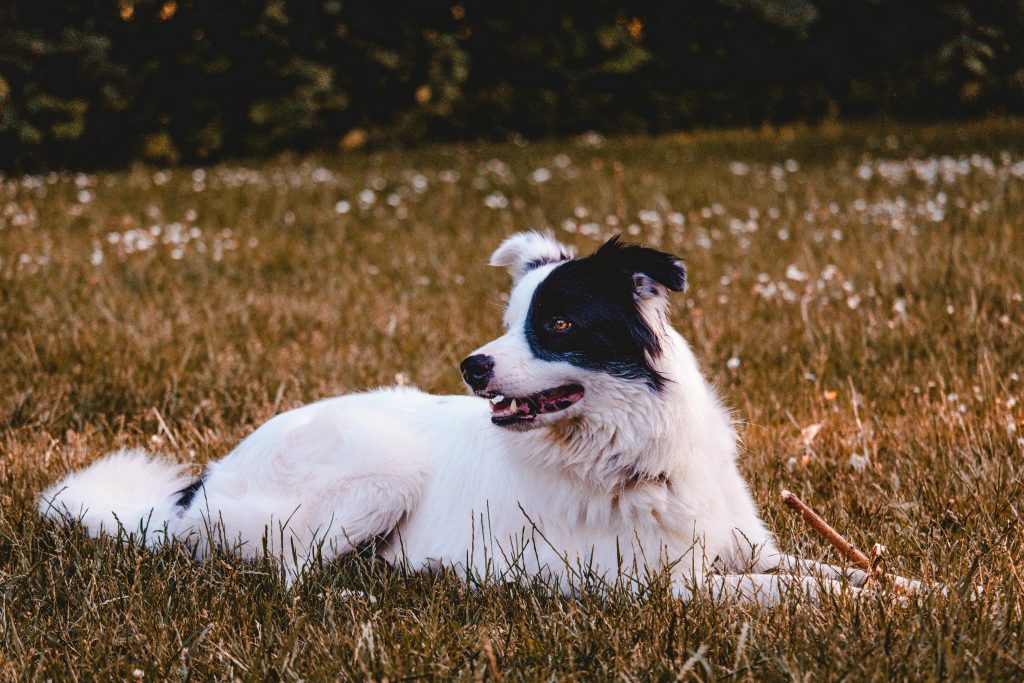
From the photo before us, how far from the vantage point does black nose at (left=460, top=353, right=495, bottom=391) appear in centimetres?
261

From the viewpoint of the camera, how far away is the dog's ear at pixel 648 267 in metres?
2.64

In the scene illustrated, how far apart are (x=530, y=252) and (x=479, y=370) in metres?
0.62

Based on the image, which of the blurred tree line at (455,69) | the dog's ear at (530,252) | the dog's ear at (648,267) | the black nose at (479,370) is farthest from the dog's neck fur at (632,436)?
the blurred tree line at (455,69)

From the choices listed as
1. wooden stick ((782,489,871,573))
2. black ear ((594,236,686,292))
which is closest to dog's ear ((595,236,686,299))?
black ear ((594,236,686,292))

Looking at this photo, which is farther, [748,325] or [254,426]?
[748,325]

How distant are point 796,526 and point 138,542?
6.64 ft

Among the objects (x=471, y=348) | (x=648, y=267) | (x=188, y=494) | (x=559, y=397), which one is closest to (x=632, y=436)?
(x=559, y=397)

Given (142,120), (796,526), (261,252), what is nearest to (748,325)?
(796,526)

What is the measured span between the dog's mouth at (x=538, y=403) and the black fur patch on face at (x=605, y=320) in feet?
0.27

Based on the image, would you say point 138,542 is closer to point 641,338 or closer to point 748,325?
point 641,338

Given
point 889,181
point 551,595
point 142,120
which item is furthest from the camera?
point 142,120

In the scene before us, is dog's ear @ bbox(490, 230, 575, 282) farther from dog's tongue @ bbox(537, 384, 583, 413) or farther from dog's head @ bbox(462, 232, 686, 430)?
dog's tongue @ bbox(537, 384, 583, 413)

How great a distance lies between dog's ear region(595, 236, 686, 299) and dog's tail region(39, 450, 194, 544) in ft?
5.20

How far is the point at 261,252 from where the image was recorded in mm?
6965
